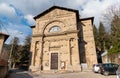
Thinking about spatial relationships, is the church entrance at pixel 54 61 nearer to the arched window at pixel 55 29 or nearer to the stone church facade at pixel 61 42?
the stone church facade at pixel 61 42

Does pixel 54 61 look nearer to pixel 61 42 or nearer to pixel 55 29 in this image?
pixel 61 42

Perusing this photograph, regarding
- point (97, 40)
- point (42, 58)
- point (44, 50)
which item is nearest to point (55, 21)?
point (44, 50)

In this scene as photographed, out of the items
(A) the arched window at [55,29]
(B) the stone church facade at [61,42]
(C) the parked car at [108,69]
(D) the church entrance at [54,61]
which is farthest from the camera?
(A) the arched window at [55,29]

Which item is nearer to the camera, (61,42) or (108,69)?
(108,69)

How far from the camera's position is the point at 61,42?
24797 millimetres

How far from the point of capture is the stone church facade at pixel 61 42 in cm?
2316

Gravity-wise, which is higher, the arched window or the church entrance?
the arched window

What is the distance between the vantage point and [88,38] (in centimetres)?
2523

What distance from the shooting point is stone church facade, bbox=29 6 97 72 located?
23156mm

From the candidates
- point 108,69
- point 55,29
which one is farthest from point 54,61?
point 108,69

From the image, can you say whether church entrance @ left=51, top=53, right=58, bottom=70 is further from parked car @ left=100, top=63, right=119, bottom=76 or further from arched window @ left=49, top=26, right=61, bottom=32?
parked car @ left=100, top=63, right=119, bottom=76

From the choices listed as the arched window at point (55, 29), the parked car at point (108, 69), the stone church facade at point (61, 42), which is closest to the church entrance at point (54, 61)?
the stone church facade at point (61, 42)

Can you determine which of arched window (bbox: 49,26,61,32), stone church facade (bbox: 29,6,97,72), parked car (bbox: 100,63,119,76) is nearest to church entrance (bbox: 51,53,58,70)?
stone church facade (bbox: 29,6,97,72)

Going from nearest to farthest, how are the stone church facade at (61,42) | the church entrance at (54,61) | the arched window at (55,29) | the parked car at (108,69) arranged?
the parked car at (108,69), the stone church facade at (61,42), the church entrance at (54,61), the arched window at (55,29)
